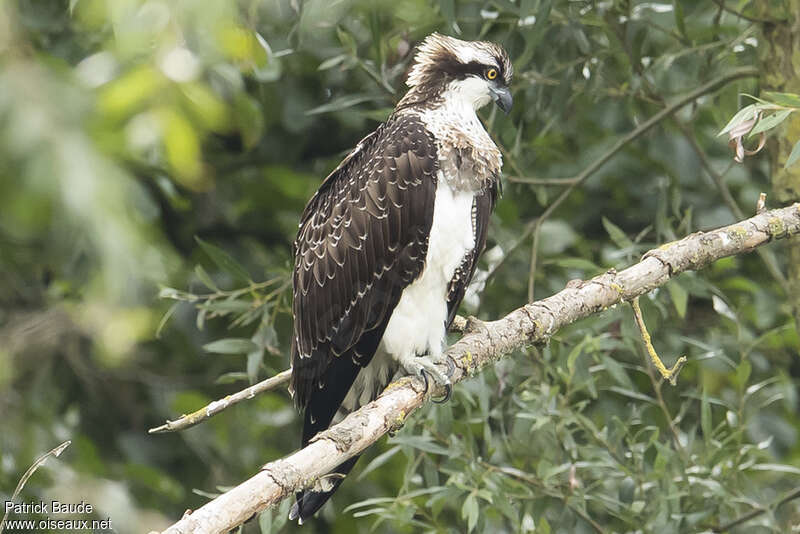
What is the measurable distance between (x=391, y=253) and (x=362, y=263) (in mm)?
124

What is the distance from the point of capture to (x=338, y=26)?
4.26 metres

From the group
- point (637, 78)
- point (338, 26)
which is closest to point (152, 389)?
point (338, 26)

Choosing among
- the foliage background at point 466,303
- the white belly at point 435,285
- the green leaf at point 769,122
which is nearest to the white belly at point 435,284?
the white belly at point 435,285

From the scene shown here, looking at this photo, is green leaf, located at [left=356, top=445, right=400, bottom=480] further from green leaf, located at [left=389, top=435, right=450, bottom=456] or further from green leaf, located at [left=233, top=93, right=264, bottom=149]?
green leaf, located at [left=233, top=93, right=264, bottom=149]

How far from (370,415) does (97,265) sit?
171 cm

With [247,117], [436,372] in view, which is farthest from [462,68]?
[436,372]

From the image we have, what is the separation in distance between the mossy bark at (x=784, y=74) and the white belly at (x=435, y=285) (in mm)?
1122

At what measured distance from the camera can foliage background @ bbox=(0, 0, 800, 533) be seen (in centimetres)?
142

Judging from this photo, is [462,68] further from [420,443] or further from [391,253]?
[420,443]

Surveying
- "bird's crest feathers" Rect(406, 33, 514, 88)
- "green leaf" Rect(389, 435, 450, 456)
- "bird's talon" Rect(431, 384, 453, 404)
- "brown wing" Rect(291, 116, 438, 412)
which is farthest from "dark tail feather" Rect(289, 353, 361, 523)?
"bird's crest feathers" Rect(406, 33, 514, 88)

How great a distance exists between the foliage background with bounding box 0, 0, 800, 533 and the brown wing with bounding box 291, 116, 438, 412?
224 mm

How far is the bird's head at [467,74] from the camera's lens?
4141 millimetres

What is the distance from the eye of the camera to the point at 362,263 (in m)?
3.96

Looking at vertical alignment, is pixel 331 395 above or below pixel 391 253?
below
